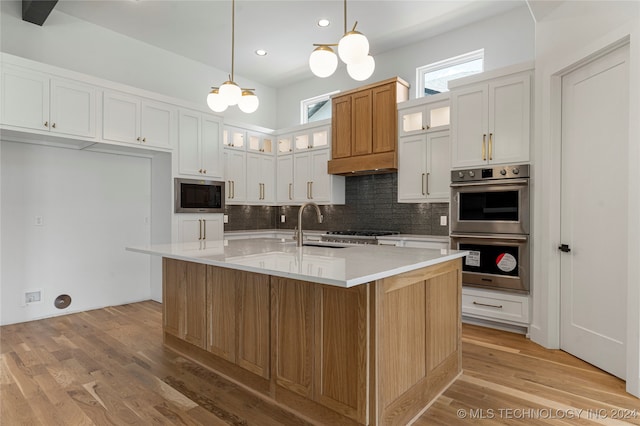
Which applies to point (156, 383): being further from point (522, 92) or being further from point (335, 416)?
point (522, 92)

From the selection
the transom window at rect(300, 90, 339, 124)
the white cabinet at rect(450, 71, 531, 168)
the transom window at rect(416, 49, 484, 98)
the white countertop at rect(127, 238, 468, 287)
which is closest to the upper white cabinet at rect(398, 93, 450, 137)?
the white cabinet at rect(450, 71, 531, 168)

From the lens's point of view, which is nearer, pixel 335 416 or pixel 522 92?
pixel 335 416

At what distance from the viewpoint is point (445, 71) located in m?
4.77

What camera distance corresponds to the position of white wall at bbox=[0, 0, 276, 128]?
3881 mm

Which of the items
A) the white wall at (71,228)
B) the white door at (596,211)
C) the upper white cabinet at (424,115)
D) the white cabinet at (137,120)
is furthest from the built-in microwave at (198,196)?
the white door at (596,211)

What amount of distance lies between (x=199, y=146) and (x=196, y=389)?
340 centimetres

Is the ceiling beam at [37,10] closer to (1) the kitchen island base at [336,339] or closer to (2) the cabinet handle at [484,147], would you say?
(1) the kitchen island base at [336,339]

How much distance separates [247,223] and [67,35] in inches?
137

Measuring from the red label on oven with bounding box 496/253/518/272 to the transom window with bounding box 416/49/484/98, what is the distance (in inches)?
90.8

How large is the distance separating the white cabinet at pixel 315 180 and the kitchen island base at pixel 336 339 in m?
3.02

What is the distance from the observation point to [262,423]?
2.00 m

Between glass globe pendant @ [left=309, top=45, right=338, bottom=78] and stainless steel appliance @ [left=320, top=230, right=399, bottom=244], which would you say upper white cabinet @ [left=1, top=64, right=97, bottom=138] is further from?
stainless steel appliance @ [left=320, top=230, right=399, bottom=244]

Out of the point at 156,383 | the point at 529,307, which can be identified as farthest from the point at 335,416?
the point at 529,307

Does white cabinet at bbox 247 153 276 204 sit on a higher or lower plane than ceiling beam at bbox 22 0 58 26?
lower
